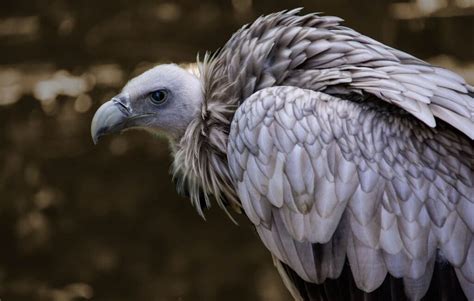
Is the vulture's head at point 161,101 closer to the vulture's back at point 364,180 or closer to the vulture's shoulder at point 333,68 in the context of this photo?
the vulture's shoulder at point 333,68

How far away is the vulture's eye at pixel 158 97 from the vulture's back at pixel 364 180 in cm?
50

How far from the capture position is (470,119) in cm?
294

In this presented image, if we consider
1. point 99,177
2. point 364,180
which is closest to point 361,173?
point 364,180

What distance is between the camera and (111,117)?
3447mm

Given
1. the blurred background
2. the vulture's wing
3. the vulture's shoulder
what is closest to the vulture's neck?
the vulture's shoulder

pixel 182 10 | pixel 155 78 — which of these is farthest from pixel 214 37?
pixel 155 78

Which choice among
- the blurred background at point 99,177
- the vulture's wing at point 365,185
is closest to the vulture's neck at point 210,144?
the vulture's wing at point 365,185

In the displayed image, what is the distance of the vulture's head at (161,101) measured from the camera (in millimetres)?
3525

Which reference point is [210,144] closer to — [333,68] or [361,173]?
[333,68]

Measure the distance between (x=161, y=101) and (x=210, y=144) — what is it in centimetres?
30

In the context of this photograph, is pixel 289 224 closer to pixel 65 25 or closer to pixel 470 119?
pixel 470 119

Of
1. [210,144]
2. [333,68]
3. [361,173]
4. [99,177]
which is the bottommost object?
[99,177]

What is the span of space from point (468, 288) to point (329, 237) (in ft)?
1.54

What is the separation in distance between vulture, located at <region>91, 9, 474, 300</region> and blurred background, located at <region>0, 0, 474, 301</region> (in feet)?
6.50
